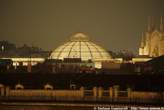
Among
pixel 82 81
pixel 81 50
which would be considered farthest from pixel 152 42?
pixel 82 81

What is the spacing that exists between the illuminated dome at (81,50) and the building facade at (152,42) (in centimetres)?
279

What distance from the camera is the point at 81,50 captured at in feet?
172

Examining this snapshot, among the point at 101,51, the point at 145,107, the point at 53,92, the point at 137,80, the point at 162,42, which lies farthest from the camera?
the point at 101,51

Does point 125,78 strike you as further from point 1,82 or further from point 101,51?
point 101,51

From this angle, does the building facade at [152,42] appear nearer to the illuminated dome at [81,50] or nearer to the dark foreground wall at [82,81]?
the illuminated dome at [81,50]

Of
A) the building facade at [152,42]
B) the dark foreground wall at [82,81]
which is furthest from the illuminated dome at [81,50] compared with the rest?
the dark foreground wall at [82,81]

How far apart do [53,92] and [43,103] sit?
0.96 m

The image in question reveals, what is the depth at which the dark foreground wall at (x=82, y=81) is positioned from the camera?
2328 cm

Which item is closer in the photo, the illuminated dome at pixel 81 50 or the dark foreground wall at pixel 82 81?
the dark foreground wall at pixel 82 81

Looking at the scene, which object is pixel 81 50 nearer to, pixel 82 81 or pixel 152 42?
pixel 152 42

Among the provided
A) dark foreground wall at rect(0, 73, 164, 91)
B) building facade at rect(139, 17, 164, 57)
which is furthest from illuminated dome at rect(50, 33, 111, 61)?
dark foreground wall at rect(0, 73, 164, 91)

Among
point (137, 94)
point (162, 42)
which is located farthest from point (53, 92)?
point (162, 42)

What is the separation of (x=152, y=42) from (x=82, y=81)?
2553 centimetres

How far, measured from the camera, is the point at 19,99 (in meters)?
21.5
